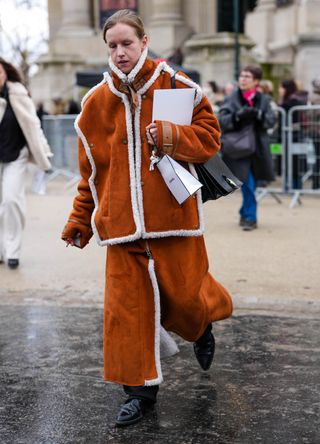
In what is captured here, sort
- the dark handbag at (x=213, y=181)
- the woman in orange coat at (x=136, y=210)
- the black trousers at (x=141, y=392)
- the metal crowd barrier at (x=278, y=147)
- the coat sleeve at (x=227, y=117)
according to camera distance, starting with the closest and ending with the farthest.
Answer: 1. the woman in orange coat at (x=136, y=210)
2. the black trousers at (x=141, y=392)
3. the dark handbag at (x=213, y=181)
4. the coat sleeve at (x=227, y=117)
5. the metal crowd barrier at (x=278, y=147)

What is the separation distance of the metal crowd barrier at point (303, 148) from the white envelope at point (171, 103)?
28.4 feet

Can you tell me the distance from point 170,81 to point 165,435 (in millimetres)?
1683

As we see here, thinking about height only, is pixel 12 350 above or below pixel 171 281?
below

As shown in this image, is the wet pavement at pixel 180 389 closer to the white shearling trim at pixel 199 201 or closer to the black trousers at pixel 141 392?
the black trousers at pixel 141 392

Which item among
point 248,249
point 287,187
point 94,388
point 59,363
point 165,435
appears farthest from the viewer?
point 287,187

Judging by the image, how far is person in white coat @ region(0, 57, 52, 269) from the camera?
8.04 meters

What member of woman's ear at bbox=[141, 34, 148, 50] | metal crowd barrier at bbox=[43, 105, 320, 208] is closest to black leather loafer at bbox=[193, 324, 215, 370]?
woman's ear at bbox=[141, 34, 148, 50]

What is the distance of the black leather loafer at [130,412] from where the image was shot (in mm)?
4176

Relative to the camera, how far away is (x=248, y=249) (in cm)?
890

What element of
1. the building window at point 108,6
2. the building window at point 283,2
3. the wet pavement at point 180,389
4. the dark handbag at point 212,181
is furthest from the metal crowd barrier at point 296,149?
the building window at point 108,6

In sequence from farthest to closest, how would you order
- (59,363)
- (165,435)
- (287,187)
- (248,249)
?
(287,187), (248,249), (59,363), (165,435)

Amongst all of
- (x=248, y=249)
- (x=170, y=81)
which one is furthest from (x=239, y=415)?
(x=248, y=249)

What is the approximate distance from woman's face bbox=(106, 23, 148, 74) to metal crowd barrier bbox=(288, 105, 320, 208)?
346 inches

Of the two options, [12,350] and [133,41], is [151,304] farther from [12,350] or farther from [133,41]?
[12,350]
